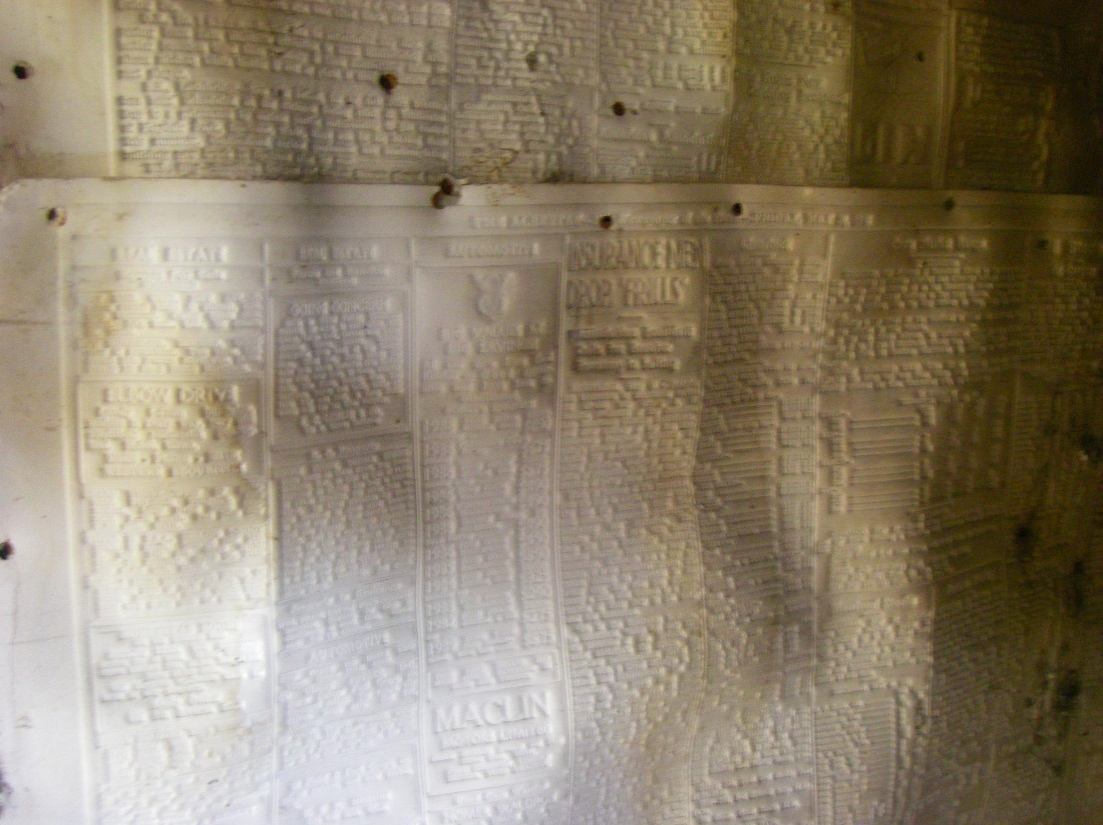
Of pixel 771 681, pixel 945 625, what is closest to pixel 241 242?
pixel 771 681

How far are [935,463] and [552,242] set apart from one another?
1090mm

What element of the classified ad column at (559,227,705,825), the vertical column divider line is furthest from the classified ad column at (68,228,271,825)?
the classified ad column at (559,227,705,825)

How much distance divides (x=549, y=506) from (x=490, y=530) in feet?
0.46

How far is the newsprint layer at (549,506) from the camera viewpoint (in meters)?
1.54

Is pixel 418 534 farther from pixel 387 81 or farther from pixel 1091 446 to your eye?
pixel 1091 446

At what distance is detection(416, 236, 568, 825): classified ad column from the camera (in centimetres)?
171

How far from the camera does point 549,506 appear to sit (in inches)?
72.0

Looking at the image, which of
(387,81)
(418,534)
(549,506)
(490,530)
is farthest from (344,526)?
(387,81)

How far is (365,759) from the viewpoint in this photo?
1.76 meters

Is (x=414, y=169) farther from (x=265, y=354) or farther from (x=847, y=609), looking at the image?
(x=847, y=609)

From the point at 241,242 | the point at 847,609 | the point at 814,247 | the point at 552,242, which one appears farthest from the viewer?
the point at 847,609

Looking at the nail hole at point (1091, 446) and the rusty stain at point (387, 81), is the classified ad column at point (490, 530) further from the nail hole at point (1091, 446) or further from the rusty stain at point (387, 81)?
the nail hole at point (1091, 446)

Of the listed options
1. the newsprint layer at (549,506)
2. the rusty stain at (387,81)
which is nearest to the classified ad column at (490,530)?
the newsprint layer at (549,506)

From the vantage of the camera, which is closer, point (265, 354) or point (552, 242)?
point (265, 354)
